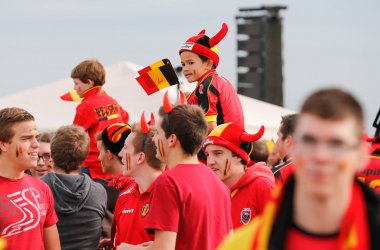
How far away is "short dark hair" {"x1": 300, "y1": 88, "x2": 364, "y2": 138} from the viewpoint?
7.25 feet

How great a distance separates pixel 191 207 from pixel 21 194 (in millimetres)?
1213

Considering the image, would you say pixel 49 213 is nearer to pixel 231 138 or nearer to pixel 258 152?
pixel 231 138

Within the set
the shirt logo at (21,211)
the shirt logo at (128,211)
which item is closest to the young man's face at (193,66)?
the shirt logo at (128,211)

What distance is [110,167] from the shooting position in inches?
273

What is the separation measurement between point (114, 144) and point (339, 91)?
4.60m

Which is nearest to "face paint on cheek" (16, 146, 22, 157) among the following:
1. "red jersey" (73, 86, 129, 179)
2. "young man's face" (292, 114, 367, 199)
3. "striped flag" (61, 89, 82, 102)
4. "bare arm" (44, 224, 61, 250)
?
"bare arm" (44, 224, 61, 250)

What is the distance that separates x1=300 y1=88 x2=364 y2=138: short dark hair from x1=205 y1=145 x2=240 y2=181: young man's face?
354cm

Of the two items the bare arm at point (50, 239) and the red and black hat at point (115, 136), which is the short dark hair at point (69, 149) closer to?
the red and black hat at point (115, 136)

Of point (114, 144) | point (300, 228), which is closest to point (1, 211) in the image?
point (114, 144)

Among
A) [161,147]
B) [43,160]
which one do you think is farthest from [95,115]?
[161,147]

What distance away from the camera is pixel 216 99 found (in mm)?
6875

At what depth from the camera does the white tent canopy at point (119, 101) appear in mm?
12362

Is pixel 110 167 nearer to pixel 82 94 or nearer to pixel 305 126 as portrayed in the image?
pixel 82 94

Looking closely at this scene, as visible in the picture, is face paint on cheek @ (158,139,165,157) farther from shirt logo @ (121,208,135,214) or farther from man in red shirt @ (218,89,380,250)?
man in red shirt @ (218,89,380,250)
